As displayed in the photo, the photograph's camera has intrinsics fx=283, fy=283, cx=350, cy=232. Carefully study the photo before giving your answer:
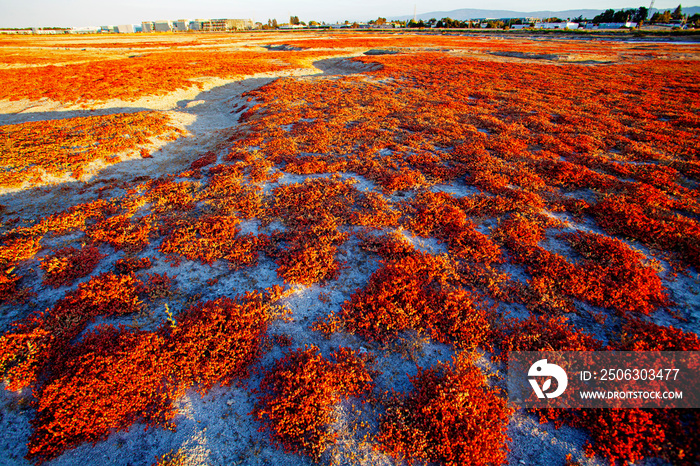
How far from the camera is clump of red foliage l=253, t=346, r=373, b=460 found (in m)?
5.32

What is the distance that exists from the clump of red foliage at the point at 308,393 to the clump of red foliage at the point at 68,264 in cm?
748

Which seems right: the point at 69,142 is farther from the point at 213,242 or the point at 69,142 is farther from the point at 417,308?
the point at 417,308

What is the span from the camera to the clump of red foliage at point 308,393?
5.32 metres

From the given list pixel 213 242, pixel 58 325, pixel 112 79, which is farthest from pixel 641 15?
pixel 58 325

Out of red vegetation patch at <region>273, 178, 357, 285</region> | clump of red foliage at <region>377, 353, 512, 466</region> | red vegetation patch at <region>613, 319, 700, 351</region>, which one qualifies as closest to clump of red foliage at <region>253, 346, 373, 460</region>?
clump of red foliage at <region>377, 353, 512, 466</region>

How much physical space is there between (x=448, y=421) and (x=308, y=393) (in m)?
2.77

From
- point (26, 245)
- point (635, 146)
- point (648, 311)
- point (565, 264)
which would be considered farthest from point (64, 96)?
point (635, 146)

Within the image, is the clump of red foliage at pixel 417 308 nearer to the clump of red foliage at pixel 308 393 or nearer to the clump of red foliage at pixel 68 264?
the clump of red foliage at pixel 308 393

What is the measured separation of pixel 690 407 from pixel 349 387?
253 inches

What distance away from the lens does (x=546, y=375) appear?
6.14 meters

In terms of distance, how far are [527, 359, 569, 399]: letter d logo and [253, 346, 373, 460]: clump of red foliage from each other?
138 inches

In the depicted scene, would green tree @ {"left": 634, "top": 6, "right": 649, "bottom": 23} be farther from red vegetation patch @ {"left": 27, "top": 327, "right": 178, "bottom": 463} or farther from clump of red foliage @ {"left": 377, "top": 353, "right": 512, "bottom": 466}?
red vegetation patch @ {"left": 27, "top": 327, "right": 178, "bottom": 463}

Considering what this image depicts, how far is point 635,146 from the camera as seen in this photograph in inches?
661

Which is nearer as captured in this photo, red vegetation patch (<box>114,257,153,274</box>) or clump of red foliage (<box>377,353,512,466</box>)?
clump of red foliage (<box>377,353,512,466</box>)
